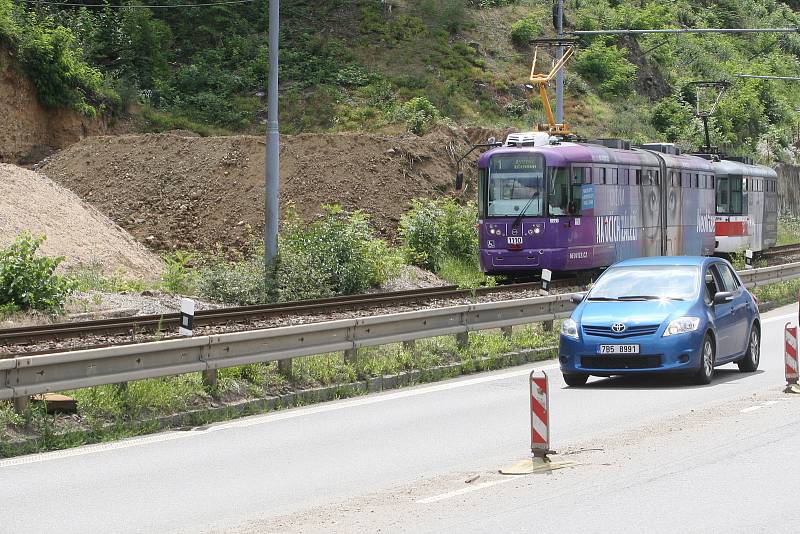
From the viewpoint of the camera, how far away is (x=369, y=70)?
194ft

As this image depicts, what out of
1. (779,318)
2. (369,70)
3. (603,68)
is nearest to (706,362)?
(779,318)

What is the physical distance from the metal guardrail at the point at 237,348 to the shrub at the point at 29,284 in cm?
699

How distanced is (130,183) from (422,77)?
20.2 m

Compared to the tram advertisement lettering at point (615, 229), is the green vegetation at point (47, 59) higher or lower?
higher

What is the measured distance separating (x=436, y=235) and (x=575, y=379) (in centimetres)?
1862

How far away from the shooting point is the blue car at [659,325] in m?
14.9

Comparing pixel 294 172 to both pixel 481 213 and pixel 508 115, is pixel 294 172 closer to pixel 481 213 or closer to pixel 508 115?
pixel 481 213

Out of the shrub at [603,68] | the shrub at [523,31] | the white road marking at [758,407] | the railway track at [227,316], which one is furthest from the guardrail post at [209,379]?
the shrub at [603,68]

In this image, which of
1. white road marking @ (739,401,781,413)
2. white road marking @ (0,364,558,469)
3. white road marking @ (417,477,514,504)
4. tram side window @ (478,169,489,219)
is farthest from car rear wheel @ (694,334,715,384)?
tram side window @ (478,169,489,219)

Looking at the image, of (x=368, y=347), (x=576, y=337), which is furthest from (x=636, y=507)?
(x=368, y=347)

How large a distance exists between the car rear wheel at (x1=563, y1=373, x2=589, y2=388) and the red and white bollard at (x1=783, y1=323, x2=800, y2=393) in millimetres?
2399

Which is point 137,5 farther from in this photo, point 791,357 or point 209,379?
point 791,357

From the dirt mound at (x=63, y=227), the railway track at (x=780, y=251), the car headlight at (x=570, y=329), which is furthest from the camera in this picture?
the railway track at (x=780, y=251)

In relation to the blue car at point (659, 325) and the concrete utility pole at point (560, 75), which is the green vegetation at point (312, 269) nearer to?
the concrete utility pole at point (560, 75)
